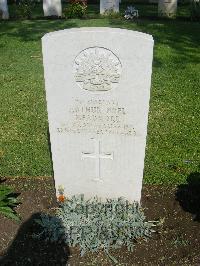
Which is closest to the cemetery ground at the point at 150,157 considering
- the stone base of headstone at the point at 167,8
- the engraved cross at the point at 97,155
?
the engraved cross at the point at 97,155

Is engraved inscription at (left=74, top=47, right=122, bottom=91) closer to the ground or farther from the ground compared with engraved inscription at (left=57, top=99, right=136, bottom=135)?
farther from the ground

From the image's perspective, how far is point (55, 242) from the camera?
4.42 metres

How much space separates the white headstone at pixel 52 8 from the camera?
14807 mm

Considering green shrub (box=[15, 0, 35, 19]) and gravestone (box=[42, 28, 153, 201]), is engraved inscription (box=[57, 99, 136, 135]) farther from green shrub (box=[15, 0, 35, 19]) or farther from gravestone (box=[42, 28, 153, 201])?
green shrub (box=[15, 0, 35, 19])

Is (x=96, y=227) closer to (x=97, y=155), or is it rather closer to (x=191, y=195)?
(x=97, y=155)

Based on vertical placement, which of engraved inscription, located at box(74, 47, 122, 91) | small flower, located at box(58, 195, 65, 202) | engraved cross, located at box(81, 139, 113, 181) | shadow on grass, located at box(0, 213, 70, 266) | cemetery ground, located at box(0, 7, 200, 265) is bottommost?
shadow on grass, located at box(0, 213, 70, 266)

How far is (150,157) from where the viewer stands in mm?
6266

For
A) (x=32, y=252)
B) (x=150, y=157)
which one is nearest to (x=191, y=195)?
(x=150, y=157)

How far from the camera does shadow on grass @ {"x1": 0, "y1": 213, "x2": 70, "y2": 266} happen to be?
4.21m

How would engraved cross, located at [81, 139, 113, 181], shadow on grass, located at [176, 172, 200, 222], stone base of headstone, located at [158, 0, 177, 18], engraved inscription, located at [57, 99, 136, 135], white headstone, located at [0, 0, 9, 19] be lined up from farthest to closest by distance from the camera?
stone base of headstone, located at [158, 0, 177, 18]
white headstone, located at [0, 0, 9, 19]
shadow on grass, located at [176, 172, 200, 222]
engraved cross, located at [81, 139, 113, 181]
engraved inscription, located at [57, 99, 136, 135]

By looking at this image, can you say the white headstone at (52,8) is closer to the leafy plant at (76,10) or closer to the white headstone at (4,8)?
the leafy plant at (76,10)

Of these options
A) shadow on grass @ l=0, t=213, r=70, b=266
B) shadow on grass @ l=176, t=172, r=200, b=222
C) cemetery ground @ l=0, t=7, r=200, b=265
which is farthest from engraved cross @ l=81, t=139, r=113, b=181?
shadow on grass @ l=176, t=172, r=200, b=222

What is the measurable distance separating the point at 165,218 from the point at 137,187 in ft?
1.65

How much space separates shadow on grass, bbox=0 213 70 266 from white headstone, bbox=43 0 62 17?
11809mm
